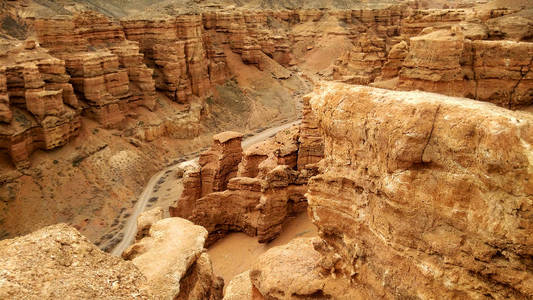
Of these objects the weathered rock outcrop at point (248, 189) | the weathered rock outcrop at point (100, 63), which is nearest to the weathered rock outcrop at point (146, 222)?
the weathered rock outcrop at point (248, 189)

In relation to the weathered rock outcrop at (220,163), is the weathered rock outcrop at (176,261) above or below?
above

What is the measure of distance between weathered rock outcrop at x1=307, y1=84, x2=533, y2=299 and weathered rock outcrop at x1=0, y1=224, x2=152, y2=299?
4.80 meters

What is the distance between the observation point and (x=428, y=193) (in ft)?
23.5

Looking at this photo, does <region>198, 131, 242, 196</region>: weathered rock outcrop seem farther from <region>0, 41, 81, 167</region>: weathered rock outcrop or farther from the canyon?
<region>0, 41, 81, 167</region>: weathered rock outcrop

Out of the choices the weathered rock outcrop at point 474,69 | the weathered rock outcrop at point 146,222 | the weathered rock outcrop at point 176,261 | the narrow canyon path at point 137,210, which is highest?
the weathered rock outcrop at point 474,69

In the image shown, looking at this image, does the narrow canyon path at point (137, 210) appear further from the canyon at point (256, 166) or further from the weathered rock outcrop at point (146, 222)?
the weathered rock outcrop at point (146, 222)

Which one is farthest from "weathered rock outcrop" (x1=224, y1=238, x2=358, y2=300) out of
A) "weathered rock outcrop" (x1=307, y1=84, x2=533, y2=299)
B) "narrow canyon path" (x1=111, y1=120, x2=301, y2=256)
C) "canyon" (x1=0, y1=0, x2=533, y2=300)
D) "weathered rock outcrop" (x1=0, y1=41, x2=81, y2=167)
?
"weathered rock outcrop" (x1=0, y1=41, x2=81, y2=167)

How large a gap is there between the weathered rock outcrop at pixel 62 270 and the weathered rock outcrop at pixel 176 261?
136 centimetres

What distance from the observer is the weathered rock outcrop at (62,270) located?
6.69m

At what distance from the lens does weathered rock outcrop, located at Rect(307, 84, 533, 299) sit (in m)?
6.26

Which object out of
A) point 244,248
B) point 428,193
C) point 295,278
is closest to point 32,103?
point 244,248

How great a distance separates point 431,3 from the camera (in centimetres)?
9050

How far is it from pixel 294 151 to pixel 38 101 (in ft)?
61.3

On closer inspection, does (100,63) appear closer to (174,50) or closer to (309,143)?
(174,50)
